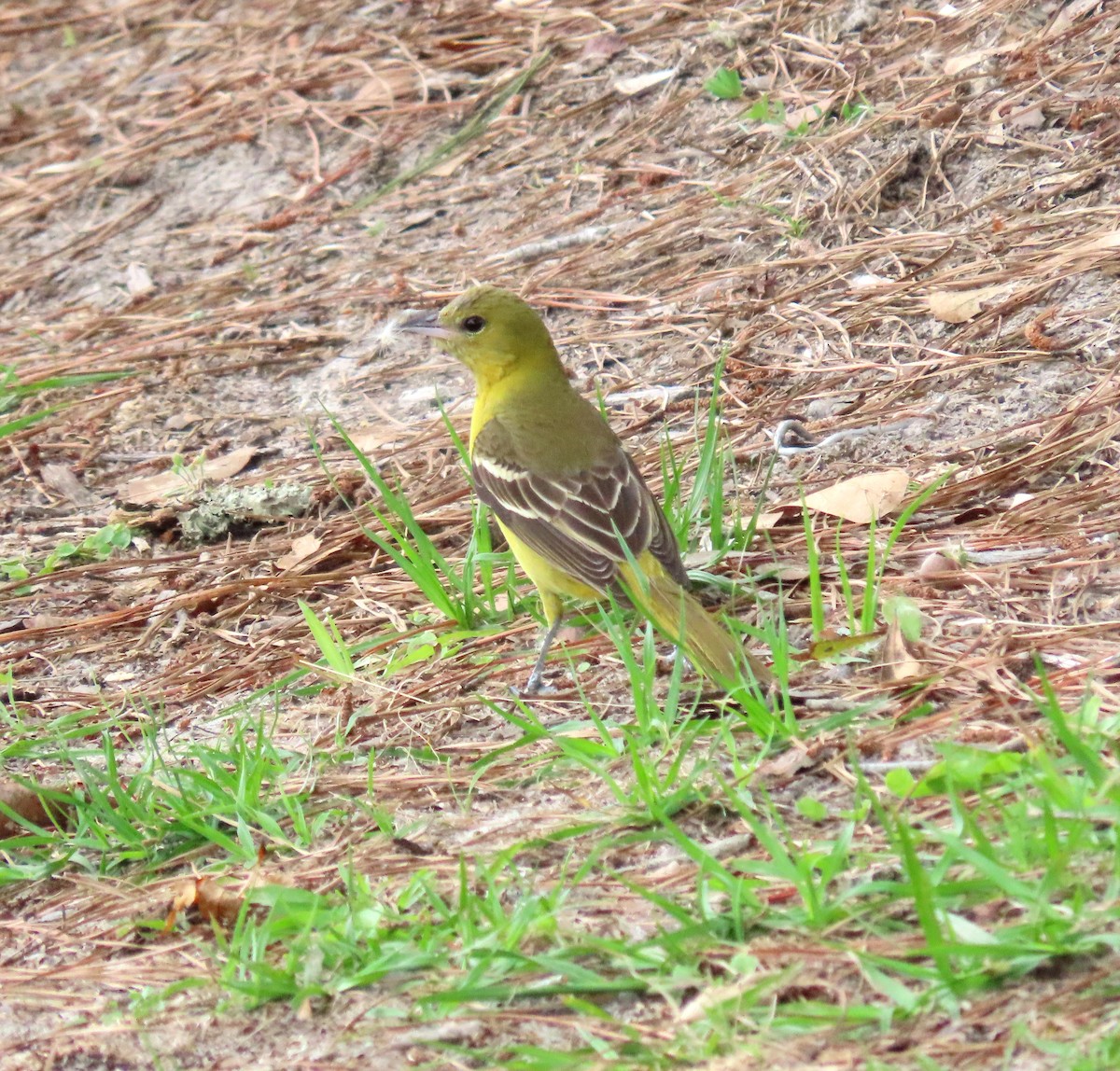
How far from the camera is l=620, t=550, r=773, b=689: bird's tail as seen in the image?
3867 mm

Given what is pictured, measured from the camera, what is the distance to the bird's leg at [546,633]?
173 inches

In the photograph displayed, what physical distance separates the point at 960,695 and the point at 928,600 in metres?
0.53

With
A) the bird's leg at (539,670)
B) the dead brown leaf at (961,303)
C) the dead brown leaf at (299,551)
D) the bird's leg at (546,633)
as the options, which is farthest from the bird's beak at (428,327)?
the dead brown leaf at (961,303)

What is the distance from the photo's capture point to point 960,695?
373cm

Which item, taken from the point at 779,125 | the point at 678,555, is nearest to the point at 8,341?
the point at 779,125

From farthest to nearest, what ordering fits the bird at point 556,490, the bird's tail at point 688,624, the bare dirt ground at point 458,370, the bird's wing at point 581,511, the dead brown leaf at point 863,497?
A: the dead brown leaf at point 863,497 < the bird's wing at point 581,511 < the bird at point 556,490 < the bird's tail at point 688,624 < the bare dirt ground at point 458,370

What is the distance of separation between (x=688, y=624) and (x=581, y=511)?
87cm

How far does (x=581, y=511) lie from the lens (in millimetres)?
4793

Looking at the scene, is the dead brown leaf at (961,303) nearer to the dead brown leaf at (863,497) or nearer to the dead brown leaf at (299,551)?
the dead brown leaf at (863,497)

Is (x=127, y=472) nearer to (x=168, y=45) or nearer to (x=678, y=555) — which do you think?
(x=678, y=555)

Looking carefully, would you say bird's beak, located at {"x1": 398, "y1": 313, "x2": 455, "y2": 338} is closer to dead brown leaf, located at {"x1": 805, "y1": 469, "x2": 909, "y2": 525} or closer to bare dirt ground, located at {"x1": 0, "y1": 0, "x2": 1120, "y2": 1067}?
bare dirt ground, located at {"x1": 0, "y1": 0, "x2": 1120, "y2": 1067}

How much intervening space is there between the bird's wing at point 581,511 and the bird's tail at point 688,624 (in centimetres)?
6

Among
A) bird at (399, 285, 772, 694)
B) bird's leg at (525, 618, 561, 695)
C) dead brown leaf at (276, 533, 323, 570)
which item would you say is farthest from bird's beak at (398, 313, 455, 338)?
bird's leg at (525, 618, 561, 695)

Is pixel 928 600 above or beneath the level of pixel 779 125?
beneath
